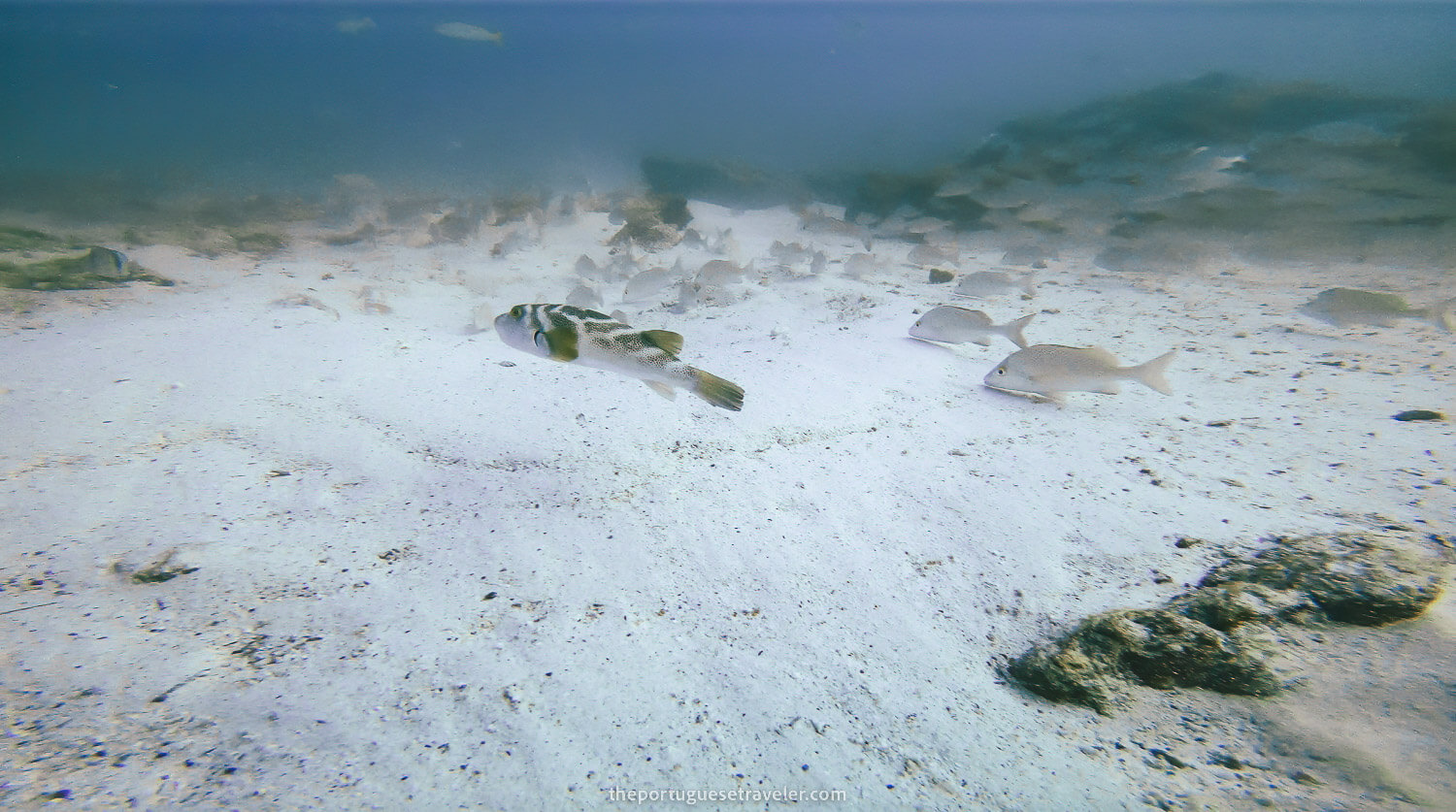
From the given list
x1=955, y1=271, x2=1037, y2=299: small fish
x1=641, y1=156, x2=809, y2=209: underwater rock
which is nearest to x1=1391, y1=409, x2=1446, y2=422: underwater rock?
x1=955, y1=271, x2=1037, y2=299: small fish

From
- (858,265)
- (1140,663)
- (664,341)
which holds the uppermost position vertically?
(858,265)

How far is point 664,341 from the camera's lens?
2.37m

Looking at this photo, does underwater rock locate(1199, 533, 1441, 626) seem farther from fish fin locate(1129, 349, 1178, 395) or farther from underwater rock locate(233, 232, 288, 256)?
underwater rock locate(233, 232, 288, 256)

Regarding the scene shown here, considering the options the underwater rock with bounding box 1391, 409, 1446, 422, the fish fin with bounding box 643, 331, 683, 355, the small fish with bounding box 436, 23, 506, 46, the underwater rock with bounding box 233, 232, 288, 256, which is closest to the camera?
the fish fin with bounding box 643, 331, 683, 355

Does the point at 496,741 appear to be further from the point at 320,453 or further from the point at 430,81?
the point at 430,81

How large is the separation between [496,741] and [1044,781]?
1652mm

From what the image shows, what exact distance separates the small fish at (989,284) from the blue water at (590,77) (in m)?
8.61

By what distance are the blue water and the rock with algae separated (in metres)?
14.3

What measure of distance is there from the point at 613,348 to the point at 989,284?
6.16 m

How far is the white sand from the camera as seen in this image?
155 cm

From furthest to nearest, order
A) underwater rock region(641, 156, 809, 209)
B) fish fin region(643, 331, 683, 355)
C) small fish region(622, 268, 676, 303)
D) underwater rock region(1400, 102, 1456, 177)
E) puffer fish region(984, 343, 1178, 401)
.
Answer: underwater rock region(641, 156, 809, 209) < underwater rock region(1400, 102, 1456, 177) < small fish region(622, 268, 676, 303) < puffer fish region(984, 343, 1178, 401) < fish fin region(643, 331, 683, 355)

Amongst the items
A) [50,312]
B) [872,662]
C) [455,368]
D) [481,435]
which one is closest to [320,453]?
[481,435]

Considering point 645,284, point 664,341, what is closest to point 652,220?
point 645,284

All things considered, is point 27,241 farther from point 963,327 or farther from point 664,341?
point 963,327
